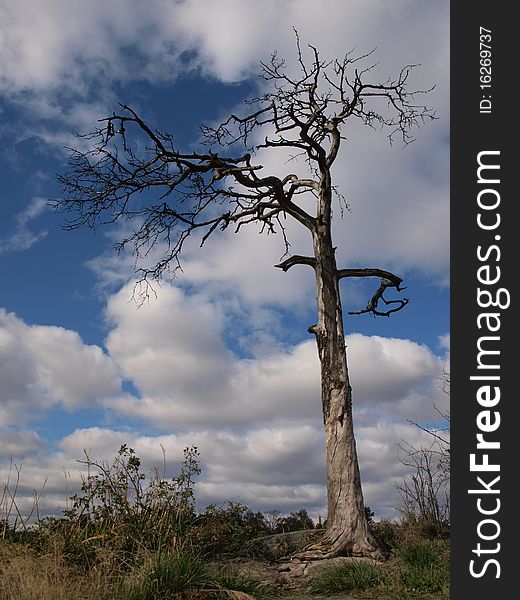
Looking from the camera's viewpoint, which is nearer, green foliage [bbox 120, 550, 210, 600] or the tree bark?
green foliage [bbox 120, 550, 210, 600]

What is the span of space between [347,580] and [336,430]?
122 inches

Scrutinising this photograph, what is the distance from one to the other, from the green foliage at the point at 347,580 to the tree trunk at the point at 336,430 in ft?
5.27

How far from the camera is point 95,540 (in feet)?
33.0

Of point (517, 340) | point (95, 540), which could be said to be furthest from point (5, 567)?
point (517, 340)

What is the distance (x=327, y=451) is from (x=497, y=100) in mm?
6906

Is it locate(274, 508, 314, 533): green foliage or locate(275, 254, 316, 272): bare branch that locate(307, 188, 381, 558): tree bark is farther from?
locate(274, 508, 314, 533): green foliage

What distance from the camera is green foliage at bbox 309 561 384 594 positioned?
9062 millimetres

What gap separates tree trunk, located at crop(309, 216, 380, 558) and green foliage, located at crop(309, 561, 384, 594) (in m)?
1.61

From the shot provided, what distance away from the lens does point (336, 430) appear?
11859mm

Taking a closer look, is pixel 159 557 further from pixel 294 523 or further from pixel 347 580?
pixel 294 523

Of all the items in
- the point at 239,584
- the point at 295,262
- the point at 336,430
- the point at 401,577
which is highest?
the point at 295,262

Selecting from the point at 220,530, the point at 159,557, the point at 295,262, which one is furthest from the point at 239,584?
the point at 295,262

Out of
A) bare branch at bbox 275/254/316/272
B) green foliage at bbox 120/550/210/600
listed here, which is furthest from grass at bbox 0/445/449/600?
bare branch at bbox 275/254/316/272

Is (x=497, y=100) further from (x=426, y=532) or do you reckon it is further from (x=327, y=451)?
(x=426, y=532)
